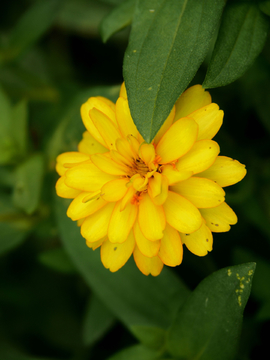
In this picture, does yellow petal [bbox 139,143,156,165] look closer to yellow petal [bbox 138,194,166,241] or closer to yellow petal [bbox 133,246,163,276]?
yellow petal [bbox 138,194,166,241]

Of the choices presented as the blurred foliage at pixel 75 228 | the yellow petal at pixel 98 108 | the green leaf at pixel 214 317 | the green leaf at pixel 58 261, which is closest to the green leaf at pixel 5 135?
the blurred foliage at pixel 75 228

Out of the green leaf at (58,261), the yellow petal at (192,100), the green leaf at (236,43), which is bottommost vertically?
the green leaf at (58,261)

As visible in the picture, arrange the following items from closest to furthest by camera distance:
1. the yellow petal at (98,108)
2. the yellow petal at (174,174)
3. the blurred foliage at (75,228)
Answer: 1. the yellow petal at (174,174)
2. the yellow petal at (98,108)
3. the blurred foliage at (75,228)

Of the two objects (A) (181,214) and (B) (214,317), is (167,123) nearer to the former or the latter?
(A) (181,214)

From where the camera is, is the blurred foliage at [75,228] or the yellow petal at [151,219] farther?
the blurred foliage at [75,228]

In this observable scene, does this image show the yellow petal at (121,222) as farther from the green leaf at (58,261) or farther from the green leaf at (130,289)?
the green leaf at (58,261)

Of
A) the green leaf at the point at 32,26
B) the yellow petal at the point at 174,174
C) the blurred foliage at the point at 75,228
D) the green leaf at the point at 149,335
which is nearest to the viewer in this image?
the yellow petal at the point at 174,174

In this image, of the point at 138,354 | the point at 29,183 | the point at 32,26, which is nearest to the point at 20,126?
the point at 29,183

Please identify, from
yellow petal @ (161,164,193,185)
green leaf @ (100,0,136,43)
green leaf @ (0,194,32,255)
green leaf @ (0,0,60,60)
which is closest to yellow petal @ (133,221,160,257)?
yellow petal @ (161,164,193,185)

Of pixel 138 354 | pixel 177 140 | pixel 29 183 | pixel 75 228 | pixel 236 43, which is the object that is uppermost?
pixel 236 43
